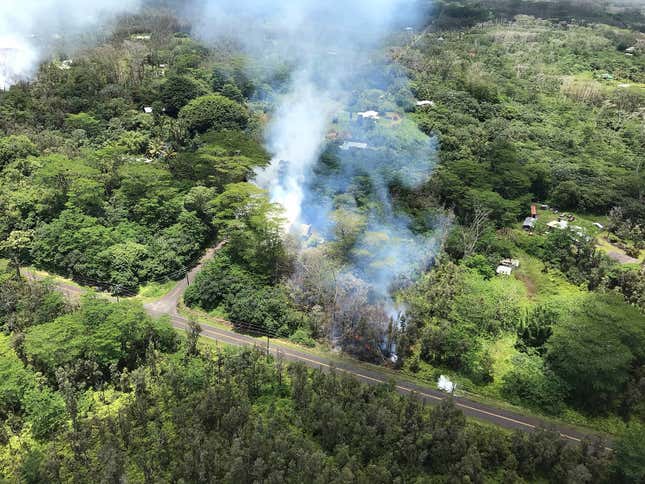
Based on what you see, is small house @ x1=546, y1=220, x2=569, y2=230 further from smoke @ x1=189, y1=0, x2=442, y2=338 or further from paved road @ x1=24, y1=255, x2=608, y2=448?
paved road @ x1=24, y1=255, x2=608, y2=448

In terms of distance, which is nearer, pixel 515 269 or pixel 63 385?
pixel 63 385

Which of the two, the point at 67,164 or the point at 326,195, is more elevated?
the point at 67,164

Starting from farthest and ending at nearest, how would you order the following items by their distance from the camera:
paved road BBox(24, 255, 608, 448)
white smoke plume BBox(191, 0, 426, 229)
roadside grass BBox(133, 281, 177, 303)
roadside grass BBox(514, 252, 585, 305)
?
white smoke plume BBox(191, 0, 426, 229) < roadside grass BBox(133, 281, 177, 303) < roadside grass BBox(514, 252, 585, 305) < paved road BBox(24, 255, 608, 448)

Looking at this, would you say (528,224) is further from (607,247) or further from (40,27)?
(40,27)

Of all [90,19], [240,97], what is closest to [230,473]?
[240,97]

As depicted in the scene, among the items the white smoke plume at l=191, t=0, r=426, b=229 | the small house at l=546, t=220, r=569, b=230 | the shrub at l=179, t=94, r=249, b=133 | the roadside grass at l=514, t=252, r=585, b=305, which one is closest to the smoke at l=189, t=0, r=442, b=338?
the white smoke plume at l=191, t=0, r=426, b=229

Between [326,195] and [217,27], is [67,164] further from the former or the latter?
[217,27]
